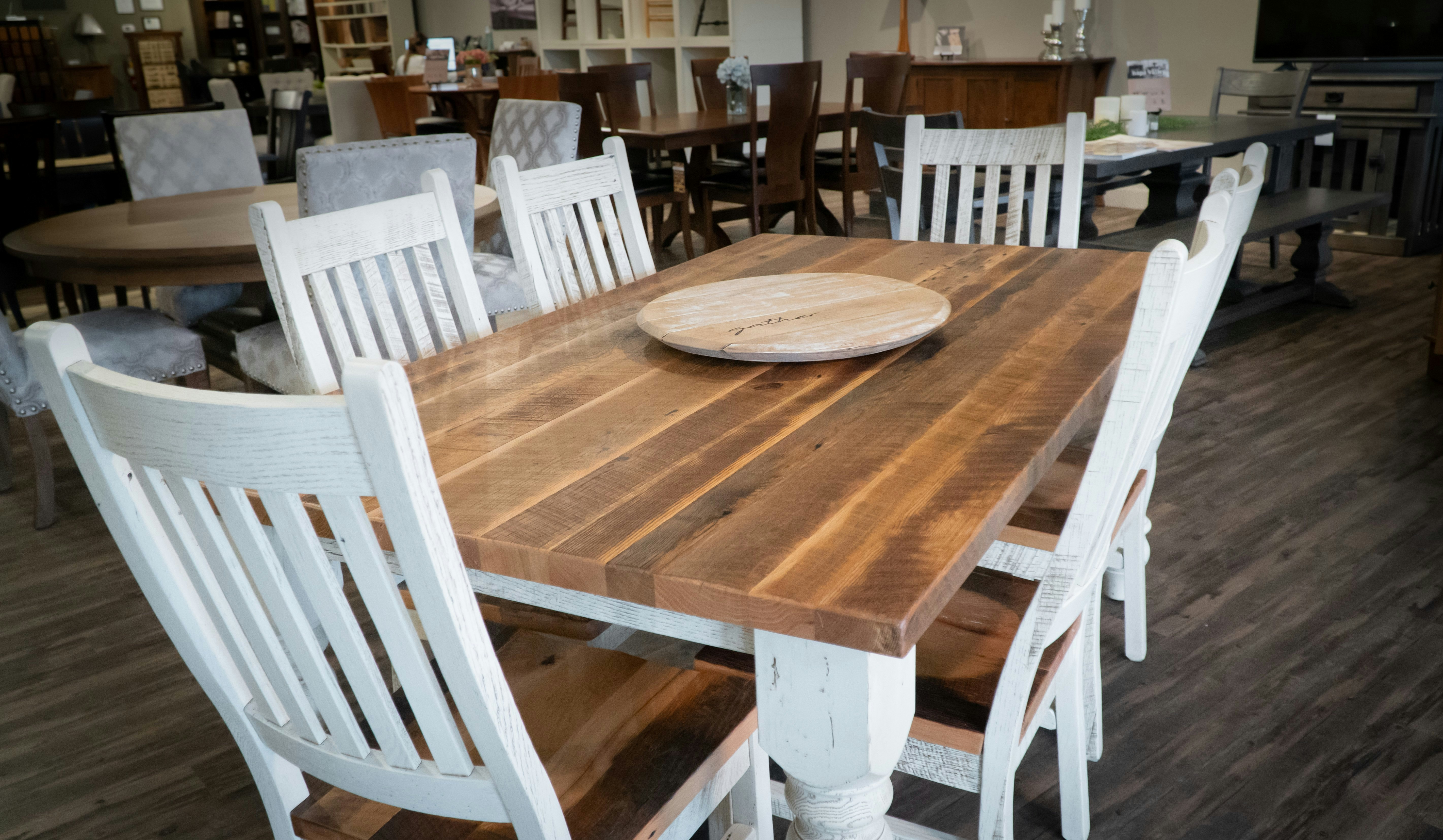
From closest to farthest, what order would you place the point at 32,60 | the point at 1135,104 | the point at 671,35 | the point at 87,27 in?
1. the point at 1135,104
2. the point at 671,35
3. the point at 32,60
4. the point at 87,27

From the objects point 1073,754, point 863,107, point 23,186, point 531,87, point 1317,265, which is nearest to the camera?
point 1073,754

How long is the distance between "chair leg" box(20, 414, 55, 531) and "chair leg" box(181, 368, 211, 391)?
0.36 m

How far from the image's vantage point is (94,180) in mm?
5020

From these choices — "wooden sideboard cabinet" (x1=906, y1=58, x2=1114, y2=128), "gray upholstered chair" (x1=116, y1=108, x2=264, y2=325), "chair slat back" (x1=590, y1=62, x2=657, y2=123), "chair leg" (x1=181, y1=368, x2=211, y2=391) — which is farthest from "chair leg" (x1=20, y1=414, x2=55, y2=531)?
"wooden sideboard cabinet" (x1=906, y1=58, x2=1114, y2=128)

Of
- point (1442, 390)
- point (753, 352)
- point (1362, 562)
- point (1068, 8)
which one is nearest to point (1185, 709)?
point (1362, 562)

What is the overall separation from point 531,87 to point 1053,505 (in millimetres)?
5090

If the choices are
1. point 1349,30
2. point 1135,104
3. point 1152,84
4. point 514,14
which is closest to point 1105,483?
point 1135,104

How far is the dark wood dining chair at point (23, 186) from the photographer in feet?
13.3

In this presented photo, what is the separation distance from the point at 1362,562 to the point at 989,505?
5.51 feet

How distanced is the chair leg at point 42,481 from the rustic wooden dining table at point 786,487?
66.8 inches

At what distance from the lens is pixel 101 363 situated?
2.68m

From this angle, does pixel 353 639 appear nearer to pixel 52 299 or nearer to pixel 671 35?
pixel 52 299

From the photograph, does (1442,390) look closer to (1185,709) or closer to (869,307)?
(1185,709)

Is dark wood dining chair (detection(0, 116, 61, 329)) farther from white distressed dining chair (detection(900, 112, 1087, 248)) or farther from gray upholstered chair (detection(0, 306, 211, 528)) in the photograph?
white distressed dining chair (detection(900, 112, 1087, 248))
